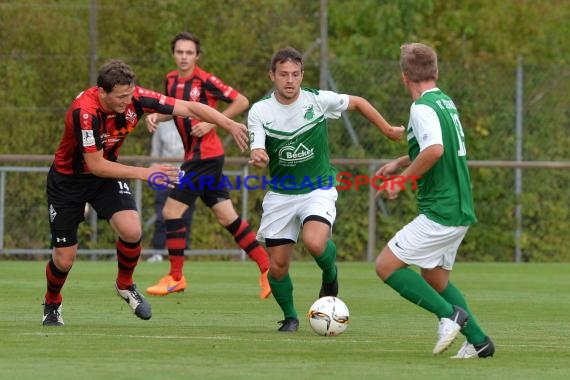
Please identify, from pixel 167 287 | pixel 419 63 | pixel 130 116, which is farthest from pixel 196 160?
pixel 419 63

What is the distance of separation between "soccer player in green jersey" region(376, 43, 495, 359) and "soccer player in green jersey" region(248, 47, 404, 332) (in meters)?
1.57

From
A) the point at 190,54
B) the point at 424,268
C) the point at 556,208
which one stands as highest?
the point at 190,54

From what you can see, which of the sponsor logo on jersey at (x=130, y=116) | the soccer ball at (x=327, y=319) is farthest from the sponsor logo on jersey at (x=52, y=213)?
the soccer ball at (x=327, y=319)

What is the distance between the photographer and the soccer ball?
8992 millimetres

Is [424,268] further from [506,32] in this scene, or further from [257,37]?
[506,32]

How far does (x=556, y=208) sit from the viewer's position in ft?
62.3

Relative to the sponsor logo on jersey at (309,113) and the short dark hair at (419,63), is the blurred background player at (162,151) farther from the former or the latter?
the short dark hair at (419,63)

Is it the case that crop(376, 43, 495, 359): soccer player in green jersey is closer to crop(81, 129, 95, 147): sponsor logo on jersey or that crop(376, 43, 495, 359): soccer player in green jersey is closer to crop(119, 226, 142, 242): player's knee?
crop(81, 129, 95, 147): sponsor logo on jersey

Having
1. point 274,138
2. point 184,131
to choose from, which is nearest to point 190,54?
point 184,131

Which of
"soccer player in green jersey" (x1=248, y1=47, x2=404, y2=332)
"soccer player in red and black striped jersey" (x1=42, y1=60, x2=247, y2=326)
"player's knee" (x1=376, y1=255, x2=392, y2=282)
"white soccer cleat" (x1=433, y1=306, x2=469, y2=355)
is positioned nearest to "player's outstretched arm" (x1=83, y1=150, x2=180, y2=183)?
"soccer player in red and black striped jersey" (x1=42, y1=60, x2=247, y2=326)

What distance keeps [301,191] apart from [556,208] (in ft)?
32.7

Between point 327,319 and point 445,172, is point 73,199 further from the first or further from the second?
point 445,172

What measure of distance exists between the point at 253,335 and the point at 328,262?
0.90 m

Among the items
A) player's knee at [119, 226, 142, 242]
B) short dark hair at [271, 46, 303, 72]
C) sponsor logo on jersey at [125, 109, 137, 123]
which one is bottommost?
player's knee at [119, 226, 142, 242]
